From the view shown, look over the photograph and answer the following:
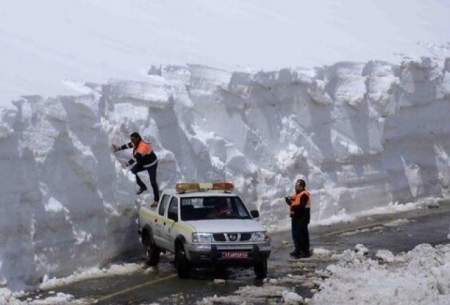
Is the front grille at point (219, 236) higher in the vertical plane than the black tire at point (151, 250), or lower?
higher

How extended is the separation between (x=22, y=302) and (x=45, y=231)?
2.21 metres

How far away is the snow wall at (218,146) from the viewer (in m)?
16.4

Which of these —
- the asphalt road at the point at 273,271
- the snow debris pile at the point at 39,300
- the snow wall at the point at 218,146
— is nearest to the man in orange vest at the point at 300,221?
the asphalt road at the point at 273,271

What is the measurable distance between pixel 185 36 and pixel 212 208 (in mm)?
10892

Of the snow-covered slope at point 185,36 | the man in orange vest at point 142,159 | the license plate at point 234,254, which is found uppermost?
the snow-covered slope at point 185,36

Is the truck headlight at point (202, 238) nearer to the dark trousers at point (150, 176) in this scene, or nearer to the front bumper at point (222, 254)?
the front bumper at point (222, 254)

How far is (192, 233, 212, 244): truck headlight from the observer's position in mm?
16344

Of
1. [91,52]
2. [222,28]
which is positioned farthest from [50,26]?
[222,28]

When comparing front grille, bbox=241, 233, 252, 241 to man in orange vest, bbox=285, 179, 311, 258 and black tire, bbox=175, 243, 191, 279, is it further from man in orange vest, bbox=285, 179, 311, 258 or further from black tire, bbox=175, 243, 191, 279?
man in orange vest, bbox=285, 179, 311, 258

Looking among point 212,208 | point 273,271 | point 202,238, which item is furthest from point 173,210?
point 273,271

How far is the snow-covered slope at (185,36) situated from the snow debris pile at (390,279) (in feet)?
23.0

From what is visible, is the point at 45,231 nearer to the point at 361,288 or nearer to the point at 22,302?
the point at 22,302

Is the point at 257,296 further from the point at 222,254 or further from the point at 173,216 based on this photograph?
the point at 173,216

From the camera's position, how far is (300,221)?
1933 cm
